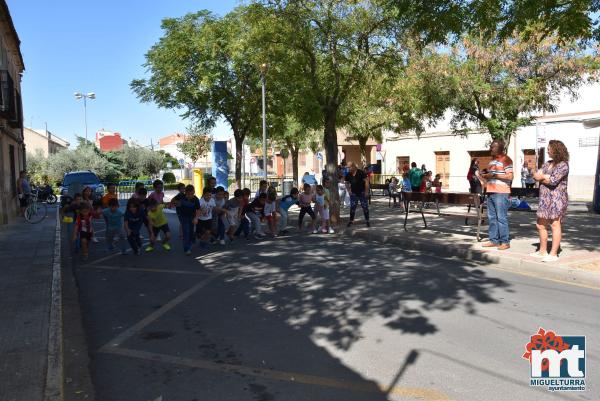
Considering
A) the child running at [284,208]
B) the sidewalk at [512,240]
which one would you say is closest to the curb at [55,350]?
the child running at [284,208]

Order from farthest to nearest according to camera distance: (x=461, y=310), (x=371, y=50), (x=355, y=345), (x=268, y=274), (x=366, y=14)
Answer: (x=371, y=50) < (x=366, y=14) < (x=268, y=274) < (x=461, y=310) < (x=355, y=345)

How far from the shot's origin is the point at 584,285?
21.2 feet

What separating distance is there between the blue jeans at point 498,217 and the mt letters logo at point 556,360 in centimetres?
411

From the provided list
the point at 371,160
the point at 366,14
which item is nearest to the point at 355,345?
the point at 366,14

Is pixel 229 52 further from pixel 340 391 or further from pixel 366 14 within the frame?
pixel 340 391

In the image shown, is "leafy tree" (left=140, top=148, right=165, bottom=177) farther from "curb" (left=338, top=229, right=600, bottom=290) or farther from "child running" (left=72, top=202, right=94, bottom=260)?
"curb" (left=338, top=229, right=600, bottom=290)

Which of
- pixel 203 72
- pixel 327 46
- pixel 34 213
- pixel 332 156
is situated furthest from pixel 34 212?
pixel 327 46

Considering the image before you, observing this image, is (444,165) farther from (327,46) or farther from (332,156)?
(327,46)

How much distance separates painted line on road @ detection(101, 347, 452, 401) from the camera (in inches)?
139

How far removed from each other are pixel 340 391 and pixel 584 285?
4.38m

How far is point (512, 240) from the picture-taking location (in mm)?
9547

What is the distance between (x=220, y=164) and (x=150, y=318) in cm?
1735

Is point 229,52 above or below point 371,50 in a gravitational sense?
above

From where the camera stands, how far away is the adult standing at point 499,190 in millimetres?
8500
